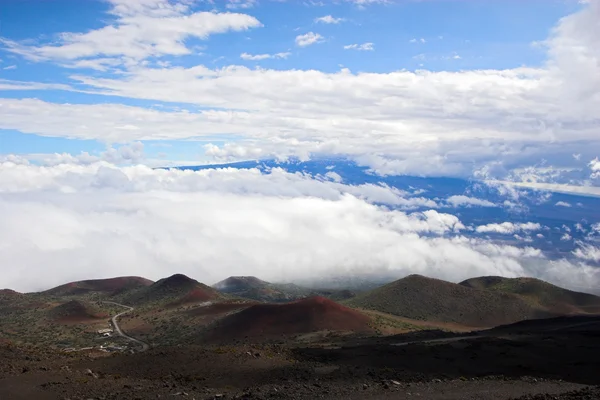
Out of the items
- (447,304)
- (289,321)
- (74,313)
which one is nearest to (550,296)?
(447,304)

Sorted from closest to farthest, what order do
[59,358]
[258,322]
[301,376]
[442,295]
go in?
1. [301,376]
2. [59,358]
3. [258,322]
4. [442,295]

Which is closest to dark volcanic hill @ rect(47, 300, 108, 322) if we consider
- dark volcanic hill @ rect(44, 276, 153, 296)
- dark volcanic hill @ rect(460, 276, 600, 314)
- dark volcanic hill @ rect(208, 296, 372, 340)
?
dark volcanic hill @ rect(208, 296, 372, 340)

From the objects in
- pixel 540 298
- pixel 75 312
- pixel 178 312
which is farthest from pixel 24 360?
pixel 540 298

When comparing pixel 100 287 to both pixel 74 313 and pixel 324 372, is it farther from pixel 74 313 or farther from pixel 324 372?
pixel 324 372

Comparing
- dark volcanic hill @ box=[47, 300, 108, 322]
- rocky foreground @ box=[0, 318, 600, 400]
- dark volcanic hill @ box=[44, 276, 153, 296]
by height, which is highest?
dark volcanic hill @ box=[44, 276, 153, 296]

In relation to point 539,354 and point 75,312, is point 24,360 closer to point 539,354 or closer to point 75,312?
point 539,354

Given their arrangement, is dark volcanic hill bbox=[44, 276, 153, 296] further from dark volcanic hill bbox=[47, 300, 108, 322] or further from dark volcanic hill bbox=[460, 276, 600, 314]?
dark volcanic hill bbox=[460, 276, 600, 314]
